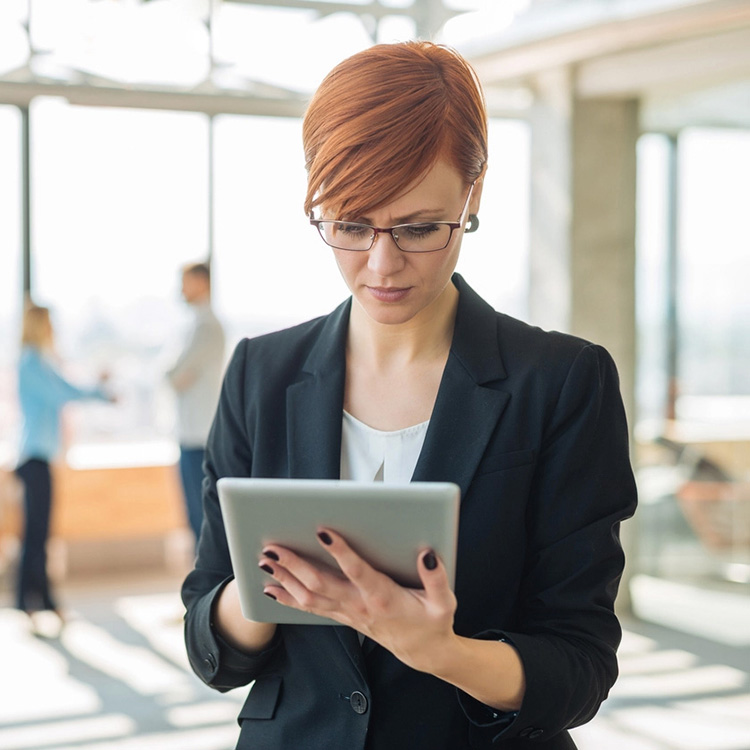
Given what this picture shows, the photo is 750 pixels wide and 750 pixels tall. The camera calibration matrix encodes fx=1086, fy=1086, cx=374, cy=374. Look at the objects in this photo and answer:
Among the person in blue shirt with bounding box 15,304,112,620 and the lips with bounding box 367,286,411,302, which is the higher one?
the lips with bounding box 367,286,411,302

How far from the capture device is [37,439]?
575 cm

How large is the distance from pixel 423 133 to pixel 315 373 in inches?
15.4

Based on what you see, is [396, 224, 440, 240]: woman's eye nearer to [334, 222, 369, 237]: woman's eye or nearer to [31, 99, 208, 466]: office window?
[334, 222, 369, 237]: woman's eye

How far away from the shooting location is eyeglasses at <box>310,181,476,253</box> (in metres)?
1.36

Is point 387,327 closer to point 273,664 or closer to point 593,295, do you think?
point 273,664

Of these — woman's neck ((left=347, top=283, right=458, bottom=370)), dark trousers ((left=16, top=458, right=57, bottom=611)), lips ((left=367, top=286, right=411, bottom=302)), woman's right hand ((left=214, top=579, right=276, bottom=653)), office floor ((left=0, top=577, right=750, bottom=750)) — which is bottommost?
office floor ((left=0, top=577, right=750, bottom=750))

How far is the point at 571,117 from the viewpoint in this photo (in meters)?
5.90

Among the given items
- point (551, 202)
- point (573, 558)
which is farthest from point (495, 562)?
point (551, 202)

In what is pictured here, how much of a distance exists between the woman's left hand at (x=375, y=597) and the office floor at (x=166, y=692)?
10.6 feet

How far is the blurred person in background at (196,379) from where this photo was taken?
19.1 ft

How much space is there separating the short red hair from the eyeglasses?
1.1 inches

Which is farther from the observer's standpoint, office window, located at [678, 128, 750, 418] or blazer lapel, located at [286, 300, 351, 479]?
office window, located at [678, 128, 750, 418]

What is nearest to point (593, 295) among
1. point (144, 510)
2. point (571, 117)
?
point (571, 117)

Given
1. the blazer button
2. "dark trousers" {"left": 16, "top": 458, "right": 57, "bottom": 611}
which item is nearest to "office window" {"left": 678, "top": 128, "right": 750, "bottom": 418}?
"dark trousers" {"left": 16, "top": 458, "right": 57, "bottom": 611}
